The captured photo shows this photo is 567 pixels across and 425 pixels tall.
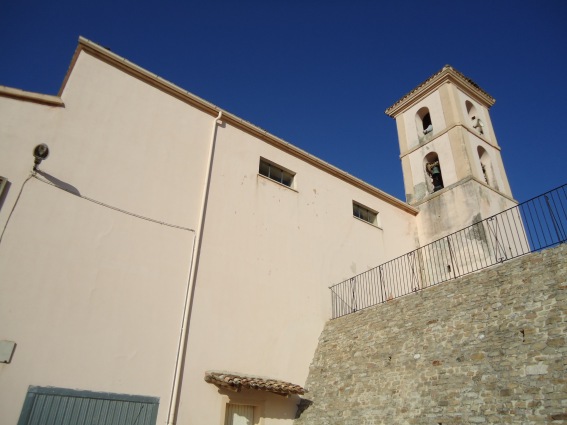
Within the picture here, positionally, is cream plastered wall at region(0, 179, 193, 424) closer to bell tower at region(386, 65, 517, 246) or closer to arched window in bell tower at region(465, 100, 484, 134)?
bell tower at region(386, 65, 517, 246)

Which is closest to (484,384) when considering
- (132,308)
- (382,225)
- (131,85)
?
(132,308)

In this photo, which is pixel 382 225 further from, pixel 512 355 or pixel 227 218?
pixel 512 355

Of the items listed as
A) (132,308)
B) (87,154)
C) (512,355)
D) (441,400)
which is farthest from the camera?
(87,154)

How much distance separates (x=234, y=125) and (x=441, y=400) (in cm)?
936

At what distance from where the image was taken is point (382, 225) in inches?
613

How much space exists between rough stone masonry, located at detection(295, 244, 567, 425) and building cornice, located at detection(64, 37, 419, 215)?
6.06 m

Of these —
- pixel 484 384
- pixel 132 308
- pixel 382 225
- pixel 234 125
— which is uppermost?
pixel 234 125

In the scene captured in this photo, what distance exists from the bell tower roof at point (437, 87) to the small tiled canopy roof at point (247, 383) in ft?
51.0

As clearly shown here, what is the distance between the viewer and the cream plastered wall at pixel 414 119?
729 inches

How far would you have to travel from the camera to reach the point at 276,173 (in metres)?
13.5

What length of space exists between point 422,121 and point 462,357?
49.9 ft

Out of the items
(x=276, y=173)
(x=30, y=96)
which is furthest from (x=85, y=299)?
(x=276, y=173)

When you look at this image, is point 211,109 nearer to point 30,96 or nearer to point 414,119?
point 30,96

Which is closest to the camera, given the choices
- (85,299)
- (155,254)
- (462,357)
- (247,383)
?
(462,357)
